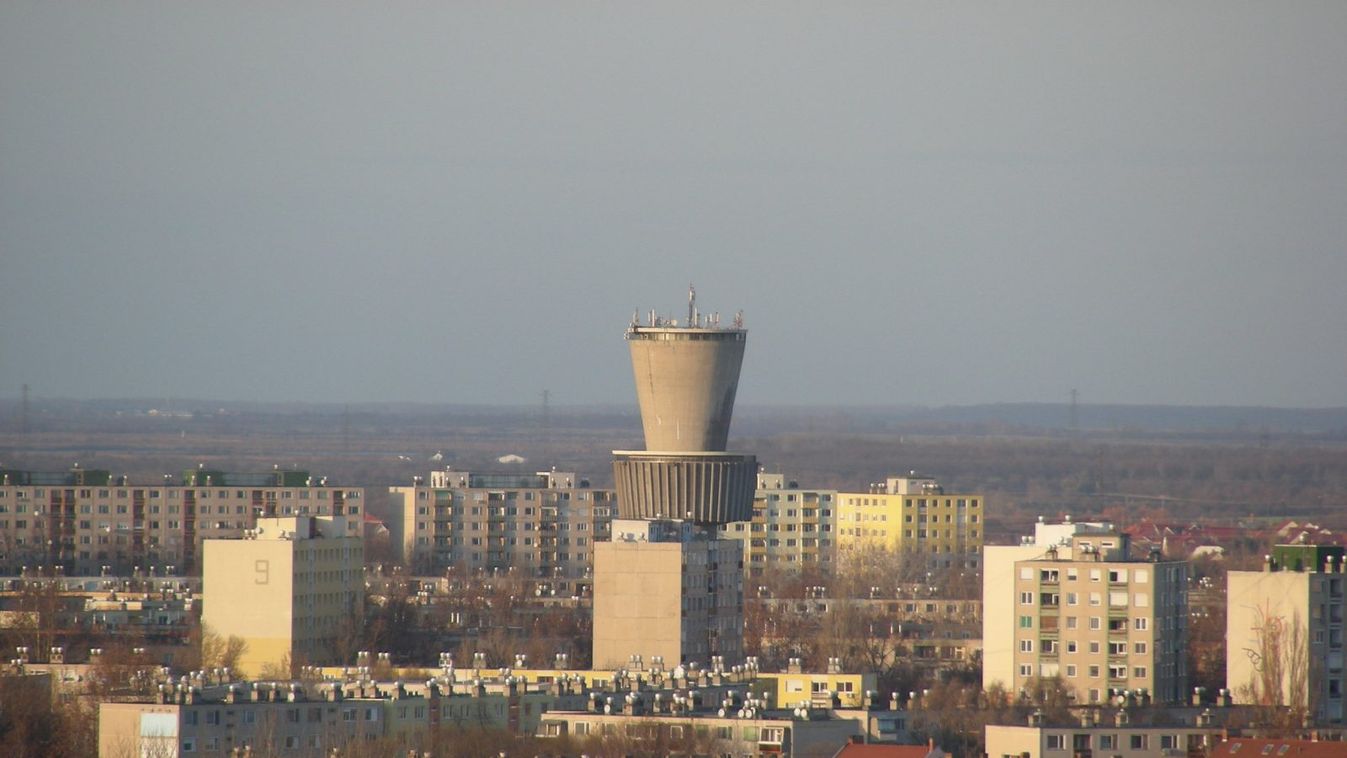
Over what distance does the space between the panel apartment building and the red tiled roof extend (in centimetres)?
8955

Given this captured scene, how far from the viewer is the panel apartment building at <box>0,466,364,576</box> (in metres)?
143

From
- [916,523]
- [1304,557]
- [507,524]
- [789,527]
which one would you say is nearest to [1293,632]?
[1304,557]

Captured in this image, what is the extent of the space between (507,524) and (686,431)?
165 feet

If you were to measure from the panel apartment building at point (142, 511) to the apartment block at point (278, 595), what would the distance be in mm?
42633

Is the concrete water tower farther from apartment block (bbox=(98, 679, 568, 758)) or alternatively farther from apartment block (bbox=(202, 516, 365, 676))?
apartment block (bbox=(98, 679, 568, 758))

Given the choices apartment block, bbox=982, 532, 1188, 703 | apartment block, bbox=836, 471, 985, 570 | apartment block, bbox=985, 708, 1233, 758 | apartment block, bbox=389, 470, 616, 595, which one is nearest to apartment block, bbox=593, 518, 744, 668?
apartment block, bbox=982, 532, 1188, 703

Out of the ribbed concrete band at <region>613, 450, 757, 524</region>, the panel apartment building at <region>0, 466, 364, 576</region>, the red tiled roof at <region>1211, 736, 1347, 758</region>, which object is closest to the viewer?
the red tiled roof at <region>1211, 736, 1347, 758</region>

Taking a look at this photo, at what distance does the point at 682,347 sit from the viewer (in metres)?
102

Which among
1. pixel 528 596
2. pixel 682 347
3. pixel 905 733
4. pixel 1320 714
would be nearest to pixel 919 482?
pixel 528 596

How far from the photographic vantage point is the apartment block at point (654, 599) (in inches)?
3389

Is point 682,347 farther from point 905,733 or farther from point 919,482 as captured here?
point 919,482

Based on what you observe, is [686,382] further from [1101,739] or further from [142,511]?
[142,511]

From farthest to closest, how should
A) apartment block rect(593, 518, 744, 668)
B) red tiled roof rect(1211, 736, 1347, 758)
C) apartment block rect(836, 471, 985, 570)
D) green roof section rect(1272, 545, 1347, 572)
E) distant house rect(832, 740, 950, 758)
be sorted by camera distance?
1. apartment block rect(836, 471, 985, 570)
2. apartment block rect(593, 518, 744, 668)
3. green roof section rect(1272, 545, 1347, 572)
4. red tiled roof rect(1211, 736, 1347, 758)
5. distant house rect(832, 740, 950, 758)

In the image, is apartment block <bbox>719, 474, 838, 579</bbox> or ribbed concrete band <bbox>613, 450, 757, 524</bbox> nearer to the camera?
ribbed concrete band <bbox>613, 450, 757, 524</bbox>
